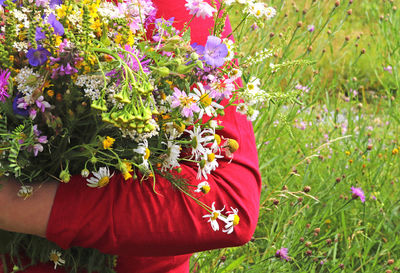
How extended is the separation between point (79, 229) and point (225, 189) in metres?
0.31

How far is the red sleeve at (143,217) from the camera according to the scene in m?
1.04

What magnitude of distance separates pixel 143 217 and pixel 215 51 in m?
0.36

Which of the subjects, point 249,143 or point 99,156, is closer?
point 99,156

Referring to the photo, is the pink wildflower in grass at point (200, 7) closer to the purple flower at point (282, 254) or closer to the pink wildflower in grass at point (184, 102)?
the pink wildflower in grass at point (184, 102)

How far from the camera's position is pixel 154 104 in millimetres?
909

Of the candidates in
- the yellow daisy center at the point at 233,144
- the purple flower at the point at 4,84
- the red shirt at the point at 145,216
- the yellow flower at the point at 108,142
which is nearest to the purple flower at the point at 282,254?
the red shirt at the point at 145,216

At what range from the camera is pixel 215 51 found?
949 mm

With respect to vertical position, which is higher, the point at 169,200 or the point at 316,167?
the point at 169,200

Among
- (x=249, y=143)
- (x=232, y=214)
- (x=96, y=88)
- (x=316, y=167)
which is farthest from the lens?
(x=316, y=167)

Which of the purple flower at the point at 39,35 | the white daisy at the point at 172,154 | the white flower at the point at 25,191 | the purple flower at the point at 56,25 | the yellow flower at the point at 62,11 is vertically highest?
the yellow flower at the point at 62,11

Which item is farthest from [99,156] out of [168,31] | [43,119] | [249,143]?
[249,143]

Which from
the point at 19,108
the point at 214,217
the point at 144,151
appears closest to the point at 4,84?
the point at 19,108

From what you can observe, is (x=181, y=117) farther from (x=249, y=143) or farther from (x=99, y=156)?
(x=249, y=143)

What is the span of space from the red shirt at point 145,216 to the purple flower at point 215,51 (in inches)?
9.1
